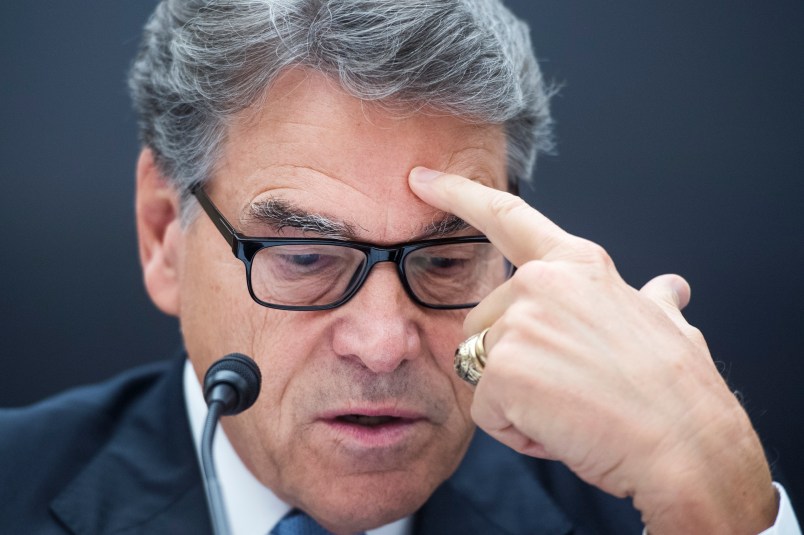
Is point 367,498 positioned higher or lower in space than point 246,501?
higher

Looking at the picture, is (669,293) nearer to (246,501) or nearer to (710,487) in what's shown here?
(710,487)

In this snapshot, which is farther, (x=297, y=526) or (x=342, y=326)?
(x=297, y=526)

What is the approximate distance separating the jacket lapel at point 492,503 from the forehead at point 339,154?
0.79m

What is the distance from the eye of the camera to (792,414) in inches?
117

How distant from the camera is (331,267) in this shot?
1.78m

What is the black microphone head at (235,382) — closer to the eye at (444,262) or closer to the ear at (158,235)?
the eye at (444,262)

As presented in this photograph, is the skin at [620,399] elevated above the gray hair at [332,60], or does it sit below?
below

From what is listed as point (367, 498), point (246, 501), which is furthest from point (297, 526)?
point (367, 498)

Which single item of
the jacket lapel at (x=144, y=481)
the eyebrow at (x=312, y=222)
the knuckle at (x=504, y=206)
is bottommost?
the jacket lapel at (x=144, y=481)

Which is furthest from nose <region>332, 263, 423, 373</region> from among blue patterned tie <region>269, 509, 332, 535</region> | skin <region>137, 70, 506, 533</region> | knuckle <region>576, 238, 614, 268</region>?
blue patterned tie <region>269, 509, 332, 535</region>

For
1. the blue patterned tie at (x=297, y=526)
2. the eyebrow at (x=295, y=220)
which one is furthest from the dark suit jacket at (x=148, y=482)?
the eyebrow at (x=295, y=220)

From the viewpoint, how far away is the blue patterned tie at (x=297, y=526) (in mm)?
1935

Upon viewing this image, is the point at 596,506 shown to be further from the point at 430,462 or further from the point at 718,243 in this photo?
the point at 718,243

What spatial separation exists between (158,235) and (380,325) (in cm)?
78
